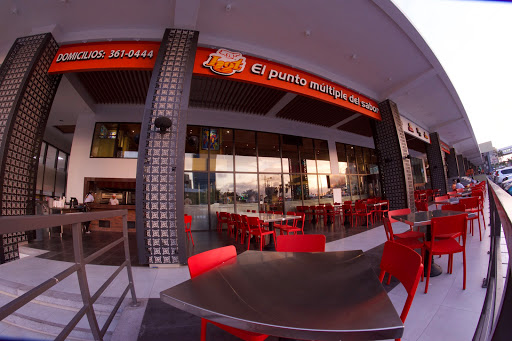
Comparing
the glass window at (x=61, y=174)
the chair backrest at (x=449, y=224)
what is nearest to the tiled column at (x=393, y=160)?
the chair backrest at (x=449, y=224)

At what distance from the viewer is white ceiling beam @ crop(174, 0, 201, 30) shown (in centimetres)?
381

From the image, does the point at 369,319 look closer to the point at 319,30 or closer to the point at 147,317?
the point at 147,317

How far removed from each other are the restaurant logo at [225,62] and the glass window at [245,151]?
10.7 ft

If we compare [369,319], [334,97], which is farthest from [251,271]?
[334,97]

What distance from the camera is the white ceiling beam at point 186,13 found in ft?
12.5

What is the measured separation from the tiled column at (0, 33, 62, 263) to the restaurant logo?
361 cm

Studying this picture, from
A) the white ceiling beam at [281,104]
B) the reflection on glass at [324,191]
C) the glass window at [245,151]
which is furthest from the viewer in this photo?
the reflection on glass at [324,191]

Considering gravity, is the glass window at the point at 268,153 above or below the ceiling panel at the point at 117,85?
below

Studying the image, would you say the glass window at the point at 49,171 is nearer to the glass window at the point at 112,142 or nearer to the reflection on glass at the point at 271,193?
the glass window at the point at 112,142

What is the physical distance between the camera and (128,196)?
779 cm

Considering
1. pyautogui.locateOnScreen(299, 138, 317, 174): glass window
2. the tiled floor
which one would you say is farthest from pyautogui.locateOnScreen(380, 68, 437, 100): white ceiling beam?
the tiled floor

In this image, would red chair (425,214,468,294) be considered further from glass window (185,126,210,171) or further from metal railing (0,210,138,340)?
glass window (185,126,210,171)

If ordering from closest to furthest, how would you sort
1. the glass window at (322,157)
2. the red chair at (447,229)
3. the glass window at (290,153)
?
the red chair at (447,229)
the glass window at (290,153)
the glass window at (322,157)

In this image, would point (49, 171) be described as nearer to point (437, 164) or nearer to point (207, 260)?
point (207, 260)
